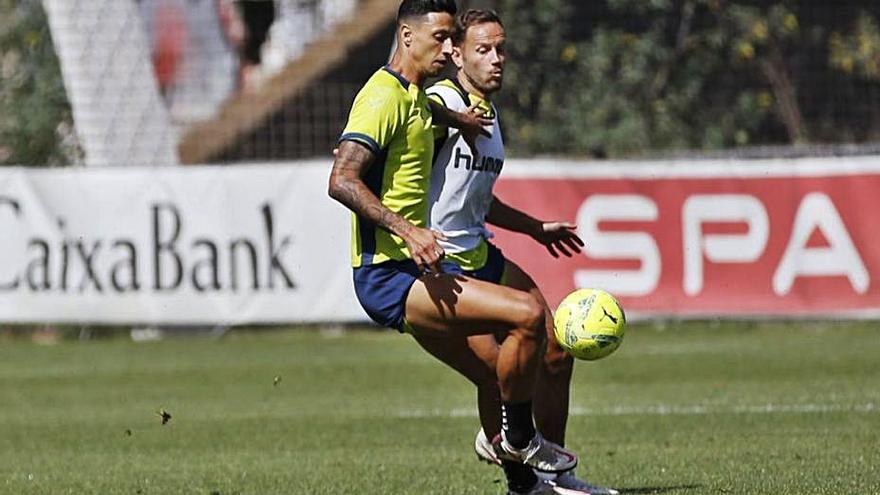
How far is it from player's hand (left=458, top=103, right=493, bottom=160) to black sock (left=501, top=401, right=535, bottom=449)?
4.37 ft

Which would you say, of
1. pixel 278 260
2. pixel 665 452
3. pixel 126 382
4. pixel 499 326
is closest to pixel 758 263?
pixel 278 260

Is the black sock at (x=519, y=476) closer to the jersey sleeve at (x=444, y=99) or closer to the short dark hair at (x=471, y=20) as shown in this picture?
the jersey sleeve at (x=444, y=99)

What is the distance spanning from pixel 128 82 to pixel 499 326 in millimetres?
17048

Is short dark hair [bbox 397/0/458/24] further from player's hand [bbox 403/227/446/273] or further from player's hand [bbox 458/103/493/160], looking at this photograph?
player's hand [bbox 403/227/446/273]

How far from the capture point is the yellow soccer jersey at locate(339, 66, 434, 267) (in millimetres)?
7875

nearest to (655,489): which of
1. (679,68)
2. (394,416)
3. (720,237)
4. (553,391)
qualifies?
(553,391)

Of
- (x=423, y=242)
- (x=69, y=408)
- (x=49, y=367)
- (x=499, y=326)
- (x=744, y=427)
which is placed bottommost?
(x=49, y=367)

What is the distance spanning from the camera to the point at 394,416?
42.9 ft

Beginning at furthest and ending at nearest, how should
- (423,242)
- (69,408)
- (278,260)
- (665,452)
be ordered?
(278,260)
(69,408)
(665,452)
(423,242)

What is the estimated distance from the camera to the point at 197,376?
16844 mm

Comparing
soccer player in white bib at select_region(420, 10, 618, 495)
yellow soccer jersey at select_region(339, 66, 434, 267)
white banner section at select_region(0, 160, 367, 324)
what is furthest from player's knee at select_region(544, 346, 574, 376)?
white banner section at select_region(0, 160, 367, 324)

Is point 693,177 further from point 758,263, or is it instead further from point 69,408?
point 69,408

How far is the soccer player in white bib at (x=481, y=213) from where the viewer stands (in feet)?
28.2

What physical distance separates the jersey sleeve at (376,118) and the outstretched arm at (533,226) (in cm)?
146
